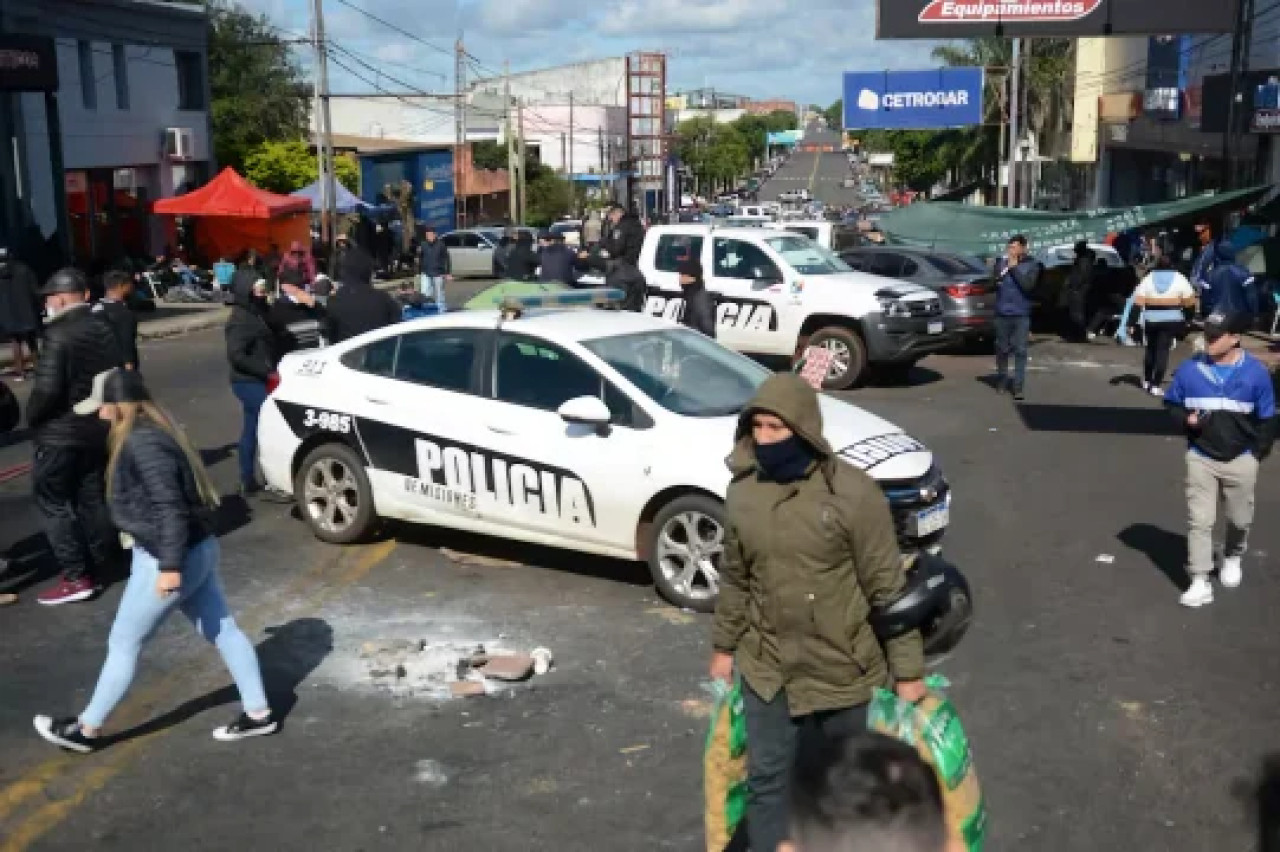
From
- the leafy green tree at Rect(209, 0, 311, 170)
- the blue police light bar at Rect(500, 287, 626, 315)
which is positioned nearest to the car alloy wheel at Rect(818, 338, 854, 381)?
the blue police light bar at Rect(500, 287, 626, 315)

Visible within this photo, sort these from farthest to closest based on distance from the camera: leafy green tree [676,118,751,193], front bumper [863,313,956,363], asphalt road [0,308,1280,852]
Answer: leafy green tree [676,118,751,193] < front bumper [863,313,956,363] < asphalt road [0,308,1280,852]

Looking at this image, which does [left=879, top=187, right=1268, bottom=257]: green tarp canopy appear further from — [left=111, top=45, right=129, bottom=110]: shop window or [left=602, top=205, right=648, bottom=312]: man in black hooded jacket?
[left=111, top=45, right=129, bottom=110]: shop window

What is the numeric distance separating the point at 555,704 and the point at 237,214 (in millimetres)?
25804

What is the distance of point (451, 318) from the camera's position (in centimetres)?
877

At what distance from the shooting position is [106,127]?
106ft

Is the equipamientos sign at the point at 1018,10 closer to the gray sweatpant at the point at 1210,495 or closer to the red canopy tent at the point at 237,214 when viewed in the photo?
the gray sweatpant at the point at 1210,495

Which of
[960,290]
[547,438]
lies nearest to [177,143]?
[960,290]

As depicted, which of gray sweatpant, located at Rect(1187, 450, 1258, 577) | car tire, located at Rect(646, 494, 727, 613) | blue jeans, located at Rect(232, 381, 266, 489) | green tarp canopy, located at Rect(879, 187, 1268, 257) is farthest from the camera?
green tarp canopy, located at Rect(879, 187, 1268, 257)

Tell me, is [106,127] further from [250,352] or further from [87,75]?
[250,352]

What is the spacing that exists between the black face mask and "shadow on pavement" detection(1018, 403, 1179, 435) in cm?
1009

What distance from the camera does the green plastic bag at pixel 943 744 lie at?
3426mm

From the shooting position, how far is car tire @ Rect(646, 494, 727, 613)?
24.7ft

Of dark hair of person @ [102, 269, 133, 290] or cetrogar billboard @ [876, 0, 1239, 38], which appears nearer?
dark hair of person @ [102, 269, 133, 290]

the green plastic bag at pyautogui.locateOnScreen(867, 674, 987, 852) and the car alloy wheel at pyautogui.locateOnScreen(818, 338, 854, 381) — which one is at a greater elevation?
the green plastic bag at pyautogui.locateOnScreen(867, 674, 987, 852)
